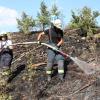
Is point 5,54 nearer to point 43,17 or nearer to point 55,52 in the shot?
point 55,52

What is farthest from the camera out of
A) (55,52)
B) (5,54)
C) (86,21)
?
(86,21)

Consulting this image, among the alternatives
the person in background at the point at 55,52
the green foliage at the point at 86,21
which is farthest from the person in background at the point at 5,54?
the green foliage at the point at 86,21

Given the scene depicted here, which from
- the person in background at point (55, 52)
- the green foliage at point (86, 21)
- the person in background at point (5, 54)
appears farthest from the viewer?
the green foliage at point (86, 21)

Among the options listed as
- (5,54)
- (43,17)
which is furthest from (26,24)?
(5,54)

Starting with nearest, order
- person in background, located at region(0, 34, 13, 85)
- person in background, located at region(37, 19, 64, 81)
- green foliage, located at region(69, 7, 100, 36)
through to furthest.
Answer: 1. person in background, located at region(37, 19, 64, 81)
2. person in background, located at region(0, 34, 13, 85)
3. green foliage, located at region(69, 7, 100, 36)

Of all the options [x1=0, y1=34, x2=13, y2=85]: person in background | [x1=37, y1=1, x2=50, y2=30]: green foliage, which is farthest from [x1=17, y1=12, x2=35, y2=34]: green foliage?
[x1=0, y1=34, x2=13, y2=85]: person in background

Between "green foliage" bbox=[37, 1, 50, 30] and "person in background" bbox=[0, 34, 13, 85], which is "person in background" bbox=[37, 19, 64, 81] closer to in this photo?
"person in background" bbox=[0, 34, 13, 85]

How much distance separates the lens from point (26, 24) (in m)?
14.2

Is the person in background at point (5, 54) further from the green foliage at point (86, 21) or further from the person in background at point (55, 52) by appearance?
the green foliage at point (86, 21)

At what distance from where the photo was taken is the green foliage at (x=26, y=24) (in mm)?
14117

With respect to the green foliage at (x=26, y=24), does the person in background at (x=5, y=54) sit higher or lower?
lower

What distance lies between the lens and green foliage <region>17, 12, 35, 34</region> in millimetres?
14117

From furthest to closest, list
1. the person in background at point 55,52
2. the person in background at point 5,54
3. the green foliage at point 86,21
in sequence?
the green foliage at point 86,21 < the person in background at point 5,54 < the person in background at point 55,52

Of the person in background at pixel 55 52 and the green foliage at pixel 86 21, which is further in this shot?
the green foliage at pixel 86 21
